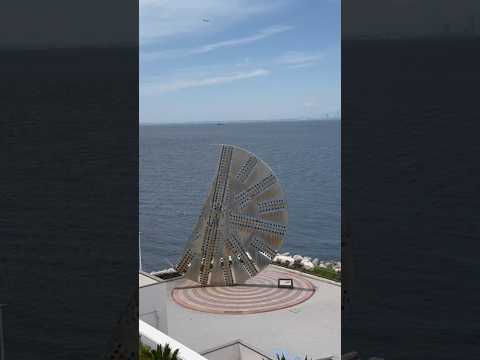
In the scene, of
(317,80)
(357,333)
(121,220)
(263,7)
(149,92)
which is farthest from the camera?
(149,92)

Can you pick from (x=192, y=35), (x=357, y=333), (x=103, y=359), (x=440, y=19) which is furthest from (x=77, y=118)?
(x=192, y=35)

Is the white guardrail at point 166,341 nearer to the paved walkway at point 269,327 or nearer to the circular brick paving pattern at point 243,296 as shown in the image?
the paved walkway at point 269,327

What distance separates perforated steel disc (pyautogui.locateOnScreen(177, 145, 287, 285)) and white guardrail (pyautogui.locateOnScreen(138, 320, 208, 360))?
520 centimetres

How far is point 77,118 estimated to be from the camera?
22.3ft

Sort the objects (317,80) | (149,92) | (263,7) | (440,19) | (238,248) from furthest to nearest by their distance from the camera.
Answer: (149,92) → (317,80) → (263,7) → (238,248) → (440,19)

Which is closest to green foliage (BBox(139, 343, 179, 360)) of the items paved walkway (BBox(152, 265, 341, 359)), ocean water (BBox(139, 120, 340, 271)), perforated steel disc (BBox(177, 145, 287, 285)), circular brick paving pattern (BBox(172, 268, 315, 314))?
paved walkway (BBox(152, 265, 341, 359))

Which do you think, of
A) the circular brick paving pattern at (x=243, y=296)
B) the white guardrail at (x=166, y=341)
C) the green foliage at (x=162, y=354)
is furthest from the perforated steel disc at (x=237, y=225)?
the green foliage at (x=162, y=354)

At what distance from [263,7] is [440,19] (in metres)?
40.6

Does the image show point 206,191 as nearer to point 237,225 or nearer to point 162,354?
point 237,225

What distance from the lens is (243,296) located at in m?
13.4

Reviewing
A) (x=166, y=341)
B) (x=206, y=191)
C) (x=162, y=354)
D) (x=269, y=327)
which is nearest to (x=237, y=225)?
(x=269, y=327)

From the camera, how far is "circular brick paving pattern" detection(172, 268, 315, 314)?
12.5 meters

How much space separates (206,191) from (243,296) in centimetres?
3044

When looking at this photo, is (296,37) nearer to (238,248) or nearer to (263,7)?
(263,7)
